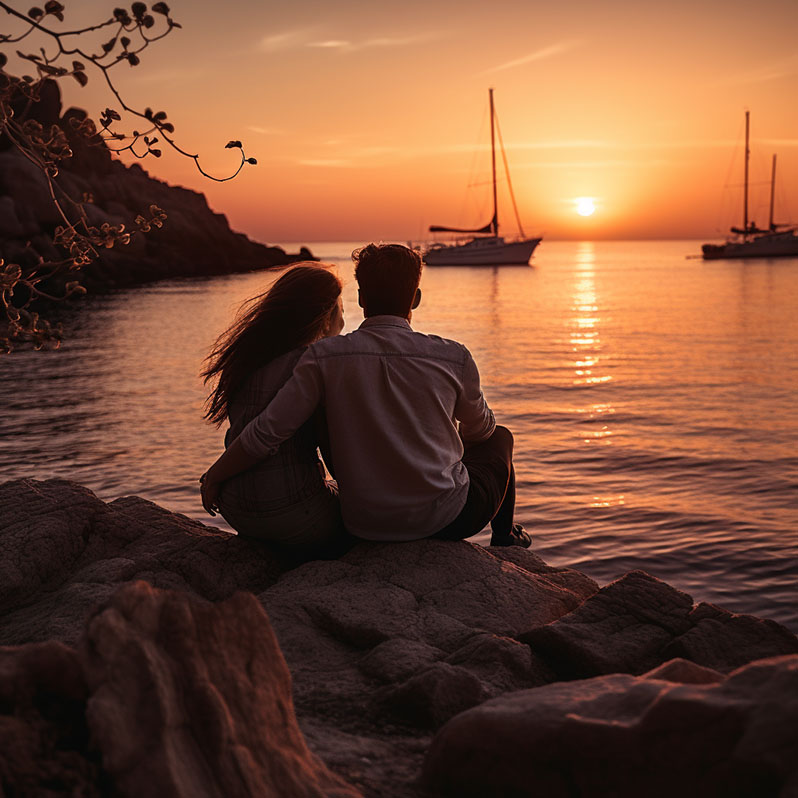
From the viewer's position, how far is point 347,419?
3.39 m

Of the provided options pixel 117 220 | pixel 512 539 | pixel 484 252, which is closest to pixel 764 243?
pixel 484 252

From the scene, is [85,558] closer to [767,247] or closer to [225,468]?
[225,468]

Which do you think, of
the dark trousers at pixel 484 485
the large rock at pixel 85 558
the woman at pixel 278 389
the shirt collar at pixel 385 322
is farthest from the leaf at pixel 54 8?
the dark trousers at pixel 484 485

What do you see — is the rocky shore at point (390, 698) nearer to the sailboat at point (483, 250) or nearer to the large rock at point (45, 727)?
the large rock at point (45, 727)

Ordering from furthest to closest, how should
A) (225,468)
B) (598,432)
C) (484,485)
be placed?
(598,432) < (484,485) < (225,468)

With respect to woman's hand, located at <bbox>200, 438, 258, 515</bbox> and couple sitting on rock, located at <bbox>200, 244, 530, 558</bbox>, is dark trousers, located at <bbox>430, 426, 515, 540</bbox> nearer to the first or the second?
couple sitting on rock, located at <bbox>200, 244, 530, 558</bbox>

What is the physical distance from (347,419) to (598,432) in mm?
8352

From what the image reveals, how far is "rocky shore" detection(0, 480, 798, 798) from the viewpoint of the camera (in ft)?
5.22

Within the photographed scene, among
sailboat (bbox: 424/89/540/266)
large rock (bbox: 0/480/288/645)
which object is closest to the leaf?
large rock (bbox: 0/480/288/645)

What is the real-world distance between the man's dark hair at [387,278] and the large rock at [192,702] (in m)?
1.74

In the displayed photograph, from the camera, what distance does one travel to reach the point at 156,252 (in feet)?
207

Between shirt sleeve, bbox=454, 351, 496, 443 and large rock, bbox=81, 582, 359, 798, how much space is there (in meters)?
1.68

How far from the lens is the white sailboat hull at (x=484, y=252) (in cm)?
8006

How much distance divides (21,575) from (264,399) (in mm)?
1425
